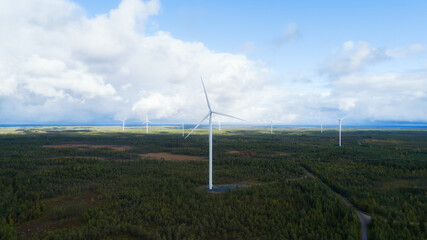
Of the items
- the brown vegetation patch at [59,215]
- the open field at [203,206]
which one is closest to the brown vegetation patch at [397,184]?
the open field at [203,206]

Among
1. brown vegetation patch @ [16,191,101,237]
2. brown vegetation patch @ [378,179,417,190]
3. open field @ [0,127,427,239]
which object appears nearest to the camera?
open field @ [0,127,427,239]

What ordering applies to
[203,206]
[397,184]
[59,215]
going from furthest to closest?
[397,184] → [203,206] → [59,215]

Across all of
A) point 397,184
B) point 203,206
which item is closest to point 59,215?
point 203,206

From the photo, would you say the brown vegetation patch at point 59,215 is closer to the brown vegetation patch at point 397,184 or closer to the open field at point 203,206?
the open field at point 203,206

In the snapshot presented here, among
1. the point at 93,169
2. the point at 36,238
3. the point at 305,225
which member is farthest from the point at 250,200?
the point at 93,169

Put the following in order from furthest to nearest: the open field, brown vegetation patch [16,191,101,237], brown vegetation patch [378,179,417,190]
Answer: brown vegetation patch [378,179,417,190] < brown vegetation patch [16,191,101,237] < the open field


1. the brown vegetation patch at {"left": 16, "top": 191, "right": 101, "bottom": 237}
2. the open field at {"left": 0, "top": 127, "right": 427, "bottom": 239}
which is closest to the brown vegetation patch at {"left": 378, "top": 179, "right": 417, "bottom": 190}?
the open field at {"left": 0, "top": 127, "right": 427, "bottom": 239}

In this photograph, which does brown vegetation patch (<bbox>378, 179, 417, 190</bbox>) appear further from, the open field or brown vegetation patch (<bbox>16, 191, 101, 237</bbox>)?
brown vegetation patch (<bbox>16, 191, 101, 237</bbox>)

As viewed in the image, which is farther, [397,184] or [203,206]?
[397,184]

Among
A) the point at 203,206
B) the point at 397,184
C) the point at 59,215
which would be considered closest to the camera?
the point at 59,215

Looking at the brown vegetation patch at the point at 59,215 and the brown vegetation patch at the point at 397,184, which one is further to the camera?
the brown vegetation patch at the point at 397,184

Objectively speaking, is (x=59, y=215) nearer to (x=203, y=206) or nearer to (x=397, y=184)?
(x=203, y=206)
